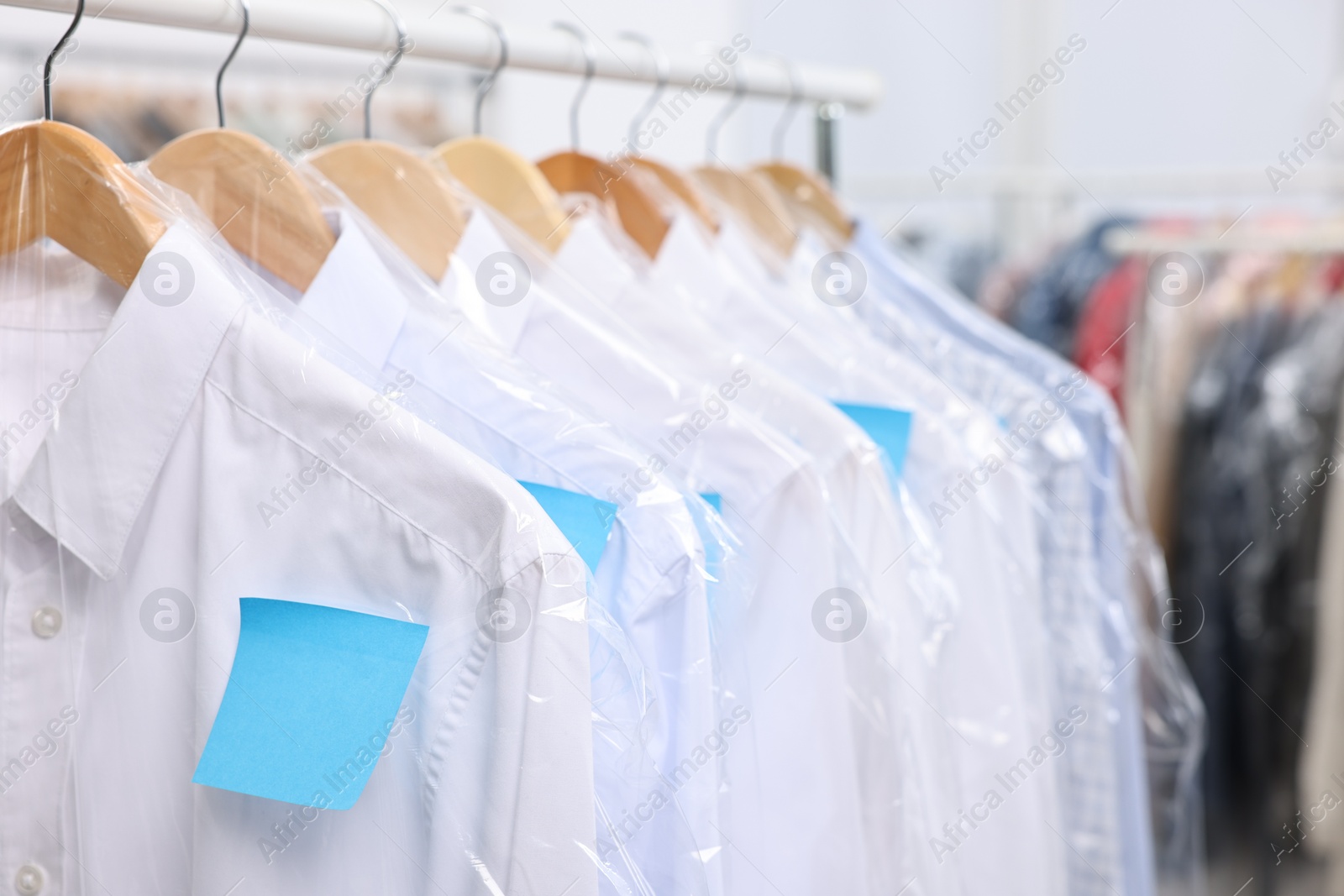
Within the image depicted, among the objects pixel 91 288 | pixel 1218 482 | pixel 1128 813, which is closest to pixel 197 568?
pixel 91 288

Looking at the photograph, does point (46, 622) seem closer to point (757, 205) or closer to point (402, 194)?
point (402, 194)

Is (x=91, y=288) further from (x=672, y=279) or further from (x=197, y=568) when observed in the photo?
(x=672, y=279)

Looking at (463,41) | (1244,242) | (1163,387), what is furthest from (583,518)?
(1244,242)

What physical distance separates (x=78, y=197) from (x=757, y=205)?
626mm

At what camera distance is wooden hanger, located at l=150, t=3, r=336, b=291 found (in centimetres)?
65

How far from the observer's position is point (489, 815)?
1.61 feet

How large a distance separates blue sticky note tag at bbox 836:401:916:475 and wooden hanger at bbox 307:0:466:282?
0.31 m

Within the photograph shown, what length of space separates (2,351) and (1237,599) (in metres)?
1.44

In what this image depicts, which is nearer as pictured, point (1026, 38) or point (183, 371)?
point (183, 371)

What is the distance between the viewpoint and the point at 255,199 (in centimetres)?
65

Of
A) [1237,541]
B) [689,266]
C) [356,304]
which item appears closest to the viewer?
[356,304]

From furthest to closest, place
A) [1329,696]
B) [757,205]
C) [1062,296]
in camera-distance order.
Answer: [1062,296], [1329,696], [757,205]

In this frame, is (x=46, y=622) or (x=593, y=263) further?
(x=593, y=263)

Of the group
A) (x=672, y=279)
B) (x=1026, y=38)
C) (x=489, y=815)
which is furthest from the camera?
(x=1026, y=38)
